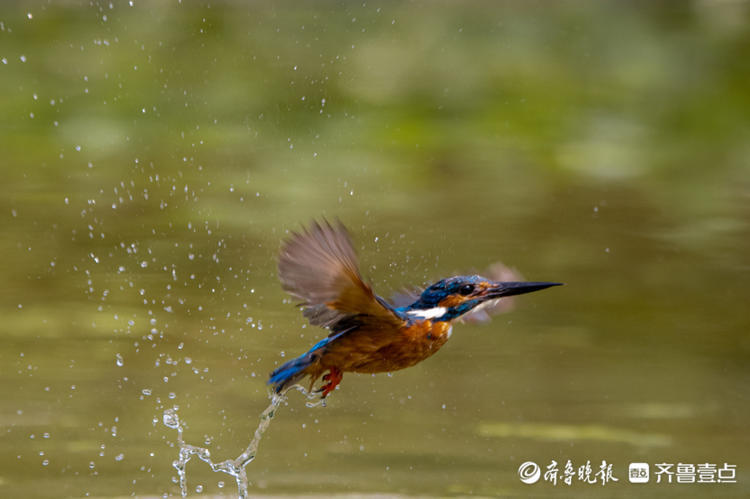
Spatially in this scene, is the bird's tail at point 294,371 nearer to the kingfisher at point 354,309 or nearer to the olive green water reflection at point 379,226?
the kingfisher at point 354,309

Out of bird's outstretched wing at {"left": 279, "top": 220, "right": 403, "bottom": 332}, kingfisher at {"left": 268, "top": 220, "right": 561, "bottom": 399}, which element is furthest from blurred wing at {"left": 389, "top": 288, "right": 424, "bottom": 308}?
bird's outstretched wing at {"left": 279, "top": 220, "right": 403, "bottom": 332}

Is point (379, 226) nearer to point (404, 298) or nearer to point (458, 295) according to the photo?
point (404, 298)

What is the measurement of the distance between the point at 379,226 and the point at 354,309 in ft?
9.53

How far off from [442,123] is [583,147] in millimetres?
886

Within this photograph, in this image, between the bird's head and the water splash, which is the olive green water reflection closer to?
the water splash

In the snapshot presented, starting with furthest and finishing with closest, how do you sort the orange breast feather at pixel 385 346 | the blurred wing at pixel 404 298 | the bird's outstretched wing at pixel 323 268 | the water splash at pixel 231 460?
1. the water splash at pixel 231 460
2. the blurred wing at pixel 404 298
3. the orange breast feather at pixel 385 346
4. the bird's outstretched wing at pixel 323 268

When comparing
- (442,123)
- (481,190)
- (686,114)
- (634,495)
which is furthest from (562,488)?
(686,114)

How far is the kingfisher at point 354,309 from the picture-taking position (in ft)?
8.32

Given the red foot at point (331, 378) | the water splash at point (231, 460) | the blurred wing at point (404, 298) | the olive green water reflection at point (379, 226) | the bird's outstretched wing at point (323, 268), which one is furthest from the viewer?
the olive green water reflection at point (379, 226)

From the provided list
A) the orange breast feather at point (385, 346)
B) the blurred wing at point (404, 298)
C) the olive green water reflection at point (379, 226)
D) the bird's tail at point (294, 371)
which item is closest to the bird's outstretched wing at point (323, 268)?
the orange breast feather at point (385, 346)

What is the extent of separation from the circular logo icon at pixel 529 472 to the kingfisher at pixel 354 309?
0.76 metres

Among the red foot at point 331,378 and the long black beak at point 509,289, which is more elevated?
the long black beak at point 509,289

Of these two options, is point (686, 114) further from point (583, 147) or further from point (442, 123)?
point (442, 123)

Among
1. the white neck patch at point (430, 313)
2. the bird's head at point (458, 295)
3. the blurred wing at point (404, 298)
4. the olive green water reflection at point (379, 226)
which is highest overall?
the olive green water reflection at point (379, 226)
